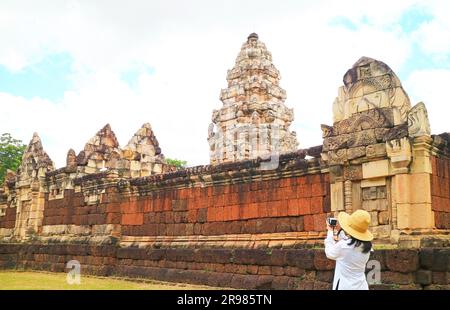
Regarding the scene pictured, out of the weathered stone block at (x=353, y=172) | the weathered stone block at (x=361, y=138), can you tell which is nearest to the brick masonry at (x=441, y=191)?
the weathered stone block at (x=361, y=138)

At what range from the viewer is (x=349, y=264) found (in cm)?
541

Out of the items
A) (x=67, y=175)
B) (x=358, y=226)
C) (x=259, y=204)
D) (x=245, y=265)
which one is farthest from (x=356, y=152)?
(x=67, y=175)

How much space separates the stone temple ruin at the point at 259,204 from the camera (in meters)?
8.05

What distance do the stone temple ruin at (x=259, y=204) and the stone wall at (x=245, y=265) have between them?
2 cm

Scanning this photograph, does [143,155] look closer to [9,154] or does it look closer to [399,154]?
[399,154]

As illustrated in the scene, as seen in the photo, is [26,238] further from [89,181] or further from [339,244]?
[339,244]

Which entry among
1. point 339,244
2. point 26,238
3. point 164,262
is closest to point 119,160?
point 164,262

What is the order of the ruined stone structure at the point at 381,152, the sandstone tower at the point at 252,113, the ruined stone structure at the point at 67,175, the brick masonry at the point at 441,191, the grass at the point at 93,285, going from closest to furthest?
1. the ruined stone structure at the point at 381,152
2. the brick masonry at the point at 441,191
3. the grass at the point at 93,285
4. the ruined stone structure at the point at 67,175
5. the sandstone tower at the point at 252,113

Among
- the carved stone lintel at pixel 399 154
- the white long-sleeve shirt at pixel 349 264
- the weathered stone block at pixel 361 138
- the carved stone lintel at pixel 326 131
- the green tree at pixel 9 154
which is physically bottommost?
the white long-sleeve shirt at pixel 349 264

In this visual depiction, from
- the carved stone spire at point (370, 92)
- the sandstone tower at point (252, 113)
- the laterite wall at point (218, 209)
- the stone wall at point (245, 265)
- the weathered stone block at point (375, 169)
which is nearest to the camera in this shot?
the stone wall at point (245, 265)

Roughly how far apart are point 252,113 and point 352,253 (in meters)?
26.8

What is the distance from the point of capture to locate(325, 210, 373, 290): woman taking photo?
539 cm

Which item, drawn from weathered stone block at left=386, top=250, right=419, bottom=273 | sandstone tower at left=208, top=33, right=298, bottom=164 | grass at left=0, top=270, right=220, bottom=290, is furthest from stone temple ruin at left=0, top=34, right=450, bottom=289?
sandstone tower at left=208, top=33, right=298, bottom=164

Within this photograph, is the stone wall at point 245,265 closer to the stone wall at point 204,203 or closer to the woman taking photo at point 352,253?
the stone wall at point 204,203
